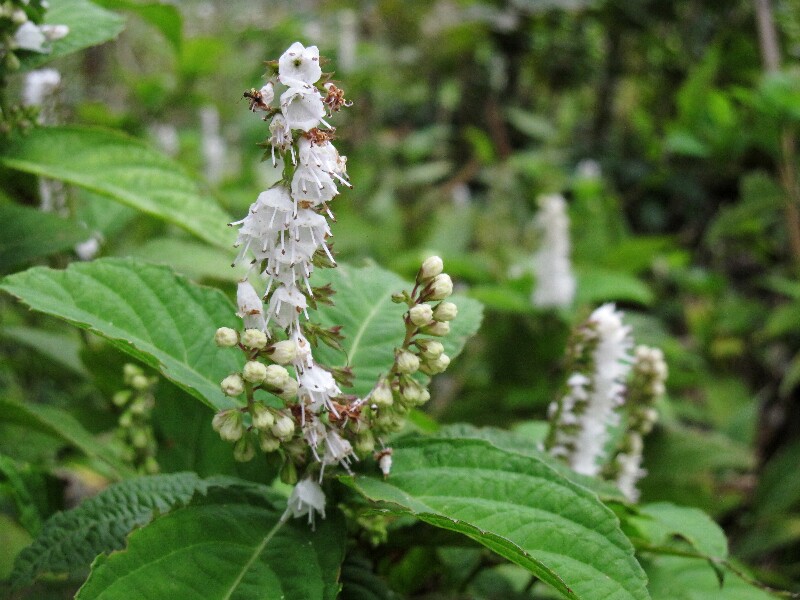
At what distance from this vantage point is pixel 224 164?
185 inches

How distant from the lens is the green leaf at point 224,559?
2.64 feet

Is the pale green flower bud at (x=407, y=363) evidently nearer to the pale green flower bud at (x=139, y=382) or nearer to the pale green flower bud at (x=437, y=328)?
the pale green flower bud at (x=437, y=328)

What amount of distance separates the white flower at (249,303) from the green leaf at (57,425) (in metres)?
0.49

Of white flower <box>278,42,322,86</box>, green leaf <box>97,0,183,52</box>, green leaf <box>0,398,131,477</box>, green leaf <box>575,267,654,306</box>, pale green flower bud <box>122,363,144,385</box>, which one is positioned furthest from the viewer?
green leaf <box>575,267,654,306</box>

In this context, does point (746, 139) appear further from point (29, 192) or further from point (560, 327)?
point (29, 192)

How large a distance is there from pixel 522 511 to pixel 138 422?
0.73 meters

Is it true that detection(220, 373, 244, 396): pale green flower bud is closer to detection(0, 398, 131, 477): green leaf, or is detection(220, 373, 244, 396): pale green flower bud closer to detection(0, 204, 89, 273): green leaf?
detection(0, 398, 131, 477): green leaf

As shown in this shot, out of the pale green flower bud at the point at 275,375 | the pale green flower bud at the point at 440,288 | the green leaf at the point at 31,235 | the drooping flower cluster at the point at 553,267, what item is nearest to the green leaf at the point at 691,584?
the pale green flower bud at the point at 440,288

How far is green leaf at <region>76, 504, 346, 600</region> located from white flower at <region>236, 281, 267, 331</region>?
0.25 meters

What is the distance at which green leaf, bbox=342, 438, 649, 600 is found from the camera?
31.8 inches

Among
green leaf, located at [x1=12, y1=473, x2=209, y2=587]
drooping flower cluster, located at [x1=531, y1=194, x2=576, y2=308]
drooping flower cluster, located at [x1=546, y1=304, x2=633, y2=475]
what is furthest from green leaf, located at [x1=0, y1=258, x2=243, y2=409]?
drooping flower cluster, located at [x1=531, y1=194, x2=576, y2=308]

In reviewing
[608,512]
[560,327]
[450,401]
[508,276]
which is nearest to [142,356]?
[608,512]

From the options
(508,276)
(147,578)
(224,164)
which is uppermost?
(224,164)

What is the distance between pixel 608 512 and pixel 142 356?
0.54m
